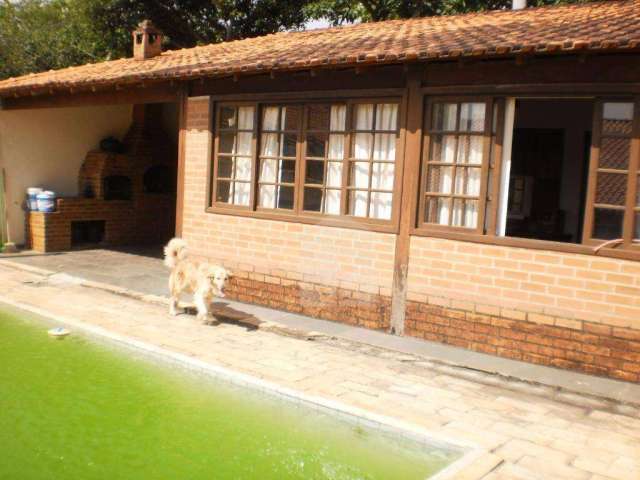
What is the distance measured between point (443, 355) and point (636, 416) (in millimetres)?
1963

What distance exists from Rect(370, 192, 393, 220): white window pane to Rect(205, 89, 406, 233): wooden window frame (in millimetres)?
86

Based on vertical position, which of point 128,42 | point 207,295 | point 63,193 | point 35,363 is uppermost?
point 128,42

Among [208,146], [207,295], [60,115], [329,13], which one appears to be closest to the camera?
[207,295]

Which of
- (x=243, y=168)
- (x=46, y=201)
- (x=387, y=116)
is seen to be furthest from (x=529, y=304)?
(x=46, y=201)

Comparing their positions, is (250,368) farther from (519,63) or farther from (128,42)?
(128,42)

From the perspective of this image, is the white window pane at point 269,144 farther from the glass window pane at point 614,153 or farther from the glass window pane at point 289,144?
the glass window pane at point 614,153

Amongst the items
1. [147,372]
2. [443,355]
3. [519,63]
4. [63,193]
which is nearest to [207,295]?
A: [147,372]

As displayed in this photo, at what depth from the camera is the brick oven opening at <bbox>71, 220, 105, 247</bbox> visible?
539 inches

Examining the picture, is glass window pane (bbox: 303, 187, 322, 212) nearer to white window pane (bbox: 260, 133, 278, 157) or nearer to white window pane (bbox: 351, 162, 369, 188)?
white window pane (bbox: 351, 162, 369, 188)

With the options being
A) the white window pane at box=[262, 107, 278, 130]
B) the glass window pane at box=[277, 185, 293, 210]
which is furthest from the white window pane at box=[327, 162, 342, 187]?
the white window pane at box=[262, 107, 278, 130]

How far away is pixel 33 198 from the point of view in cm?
1250

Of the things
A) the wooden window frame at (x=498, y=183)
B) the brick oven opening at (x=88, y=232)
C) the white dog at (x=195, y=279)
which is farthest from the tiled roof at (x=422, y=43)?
the brick oven opening at (x=88, y=232)

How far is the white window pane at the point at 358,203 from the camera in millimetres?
7629

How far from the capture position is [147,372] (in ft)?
19.3
